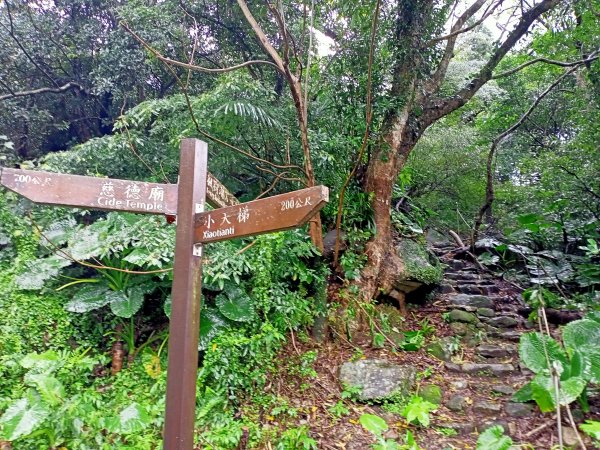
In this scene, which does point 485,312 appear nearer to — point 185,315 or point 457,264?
point 457,264

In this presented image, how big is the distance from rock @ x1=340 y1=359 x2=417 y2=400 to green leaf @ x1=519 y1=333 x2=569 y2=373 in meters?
1.05

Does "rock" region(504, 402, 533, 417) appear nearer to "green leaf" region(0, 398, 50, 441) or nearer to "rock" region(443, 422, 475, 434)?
"rock" region(443, 422, 475, 434)

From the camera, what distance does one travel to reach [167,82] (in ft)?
23.6

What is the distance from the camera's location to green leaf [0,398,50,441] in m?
2.69

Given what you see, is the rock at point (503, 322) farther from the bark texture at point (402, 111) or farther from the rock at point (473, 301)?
the bark texture at point (402, 111)

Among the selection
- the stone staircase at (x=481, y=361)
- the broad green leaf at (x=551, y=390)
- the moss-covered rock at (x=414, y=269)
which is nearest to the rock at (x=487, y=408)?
the stone staircase at (x=481, y=361)

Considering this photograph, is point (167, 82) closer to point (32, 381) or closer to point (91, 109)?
point (91, 109)

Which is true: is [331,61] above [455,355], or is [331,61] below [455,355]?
above

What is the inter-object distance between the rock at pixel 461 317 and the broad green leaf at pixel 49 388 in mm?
4543

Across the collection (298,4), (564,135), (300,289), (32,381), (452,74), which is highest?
(452,74)

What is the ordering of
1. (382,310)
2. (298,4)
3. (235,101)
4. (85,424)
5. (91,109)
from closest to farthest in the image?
(85,424), (235,101), (382,310), (298,4), (91,109)

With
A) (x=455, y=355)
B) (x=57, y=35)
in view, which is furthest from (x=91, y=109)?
(x=455, y=355)

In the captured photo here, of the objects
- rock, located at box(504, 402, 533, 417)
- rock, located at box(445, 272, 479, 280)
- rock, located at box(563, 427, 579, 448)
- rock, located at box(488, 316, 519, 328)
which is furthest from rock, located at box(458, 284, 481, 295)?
rock, located at box(563, 427, 579, 448)

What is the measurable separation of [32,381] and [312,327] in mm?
2648
